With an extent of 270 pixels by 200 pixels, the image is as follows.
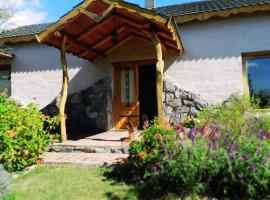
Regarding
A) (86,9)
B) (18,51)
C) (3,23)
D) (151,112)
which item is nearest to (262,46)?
(151,112)

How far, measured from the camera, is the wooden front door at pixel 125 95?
32.2ft

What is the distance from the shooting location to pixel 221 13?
8375 millimetres

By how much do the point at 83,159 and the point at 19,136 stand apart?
1400 mm

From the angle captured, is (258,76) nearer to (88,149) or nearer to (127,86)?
(127,86)

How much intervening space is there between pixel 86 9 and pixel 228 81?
15.2 feet

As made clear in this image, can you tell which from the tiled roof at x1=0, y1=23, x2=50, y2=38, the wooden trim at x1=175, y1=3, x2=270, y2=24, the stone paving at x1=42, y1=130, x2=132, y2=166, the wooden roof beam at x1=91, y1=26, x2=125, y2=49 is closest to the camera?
the stone paving at x1=42, y1=130, x2=132, y2=166

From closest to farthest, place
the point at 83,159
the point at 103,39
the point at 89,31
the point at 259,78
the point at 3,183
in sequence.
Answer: the point at 3,183 → the point at 83,159 → the point at 89,31 → the point at 259,78 → the point at 103,39

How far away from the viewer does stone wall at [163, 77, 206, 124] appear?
28.8 ft

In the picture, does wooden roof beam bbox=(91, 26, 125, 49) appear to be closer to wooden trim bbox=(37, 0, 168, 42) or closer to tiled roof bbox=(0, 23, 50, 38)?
wooden trim bbox=(37, 0, 168, 42)

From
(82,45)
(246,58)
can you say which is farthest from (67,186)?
(246,58)

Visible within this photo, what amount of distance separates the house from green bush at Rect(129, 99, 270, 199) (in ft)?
7.20

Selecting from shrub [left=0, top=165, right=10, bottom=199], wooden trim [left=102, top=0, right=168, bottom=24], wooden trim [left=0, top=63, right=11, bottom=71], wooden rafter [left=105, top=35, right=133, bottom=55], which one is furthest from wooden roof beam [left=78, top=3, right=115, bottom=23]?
wooden trim [left=0, top=63, right=11, bottom=71]

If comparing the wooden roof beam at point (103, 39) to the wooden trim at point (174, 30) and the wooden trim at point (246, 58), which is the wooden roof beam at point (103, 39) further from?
the wooden trim at point (246, 58)

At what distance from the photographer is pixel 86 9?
6.80 m
